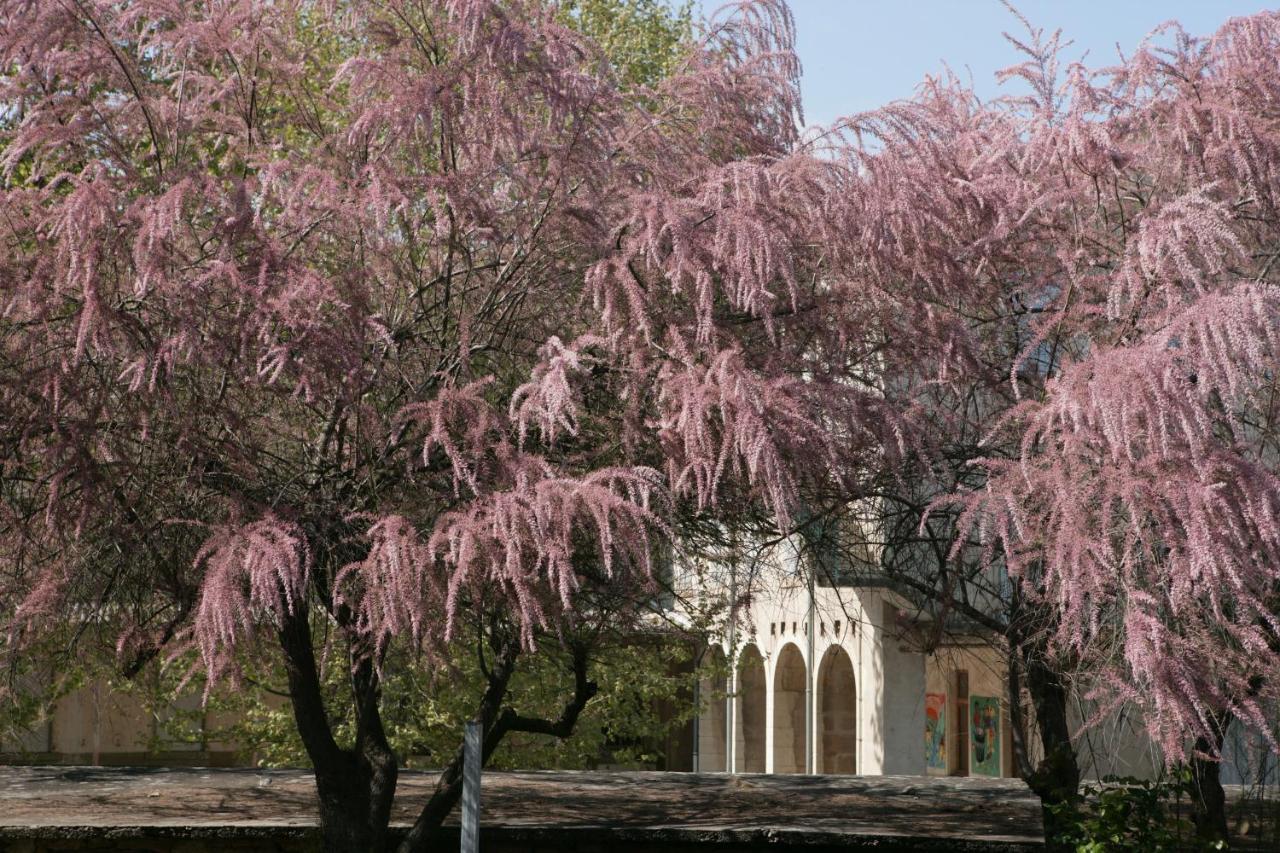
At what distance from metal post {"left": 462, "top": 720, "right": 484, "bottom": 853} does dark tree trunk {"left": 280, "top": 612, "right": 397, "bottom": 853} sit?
6.19 feet

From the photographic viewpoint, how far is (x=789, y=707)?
2812 cm

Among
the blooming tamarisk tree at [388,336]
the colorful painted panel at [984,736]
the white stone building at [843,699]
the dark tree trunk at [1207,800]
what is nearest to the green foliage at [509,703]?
the white stone building at [843,699]

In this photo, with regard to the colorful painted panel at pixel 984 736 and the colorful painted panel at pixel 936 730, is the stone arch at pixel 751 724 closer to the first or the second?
the colorful painted panel at pixel 936 730

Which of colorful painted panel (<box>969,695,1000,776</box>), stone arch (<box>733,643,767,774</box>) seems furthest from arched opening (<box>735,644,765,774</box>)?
colorful painted panel (<box>969,695,1000,776</box>)

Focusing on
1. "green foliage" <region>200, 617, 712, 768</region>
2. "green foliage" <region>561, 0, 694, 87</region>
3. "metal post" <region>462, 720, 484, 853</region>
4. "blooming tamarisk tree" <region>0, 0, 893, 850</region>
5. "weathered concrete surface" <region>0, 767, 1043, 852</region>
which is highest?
"green foliage" <region>561, 0, 694, 87</region>

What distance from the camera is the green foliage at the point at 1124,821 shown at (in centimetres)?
855

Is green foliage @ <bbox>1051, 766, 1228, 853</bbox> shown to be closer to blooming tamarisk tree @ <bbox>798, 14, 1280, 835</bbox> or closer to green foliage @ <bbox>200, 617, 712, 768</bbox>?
blooming tamarisk tree @ <bbox>798, 14, 1280, 835</bbox>

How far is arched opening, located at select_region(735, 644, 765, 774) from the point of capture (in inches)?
1166

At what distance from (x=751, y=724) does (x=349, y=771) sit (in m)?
21.9

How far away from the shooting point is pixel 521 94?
7.89 meters

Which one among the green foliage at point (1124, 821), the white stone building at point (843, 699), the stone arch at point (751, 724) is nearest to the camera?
the green foliage at point (1124, 821)

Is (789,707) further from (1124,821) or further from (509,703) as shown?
(1124,821)

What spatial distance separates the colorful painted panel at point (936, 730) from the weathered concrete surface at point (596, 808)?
1117 centimetres

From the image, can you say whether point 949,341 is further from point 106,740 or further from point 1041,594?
point 106,740
